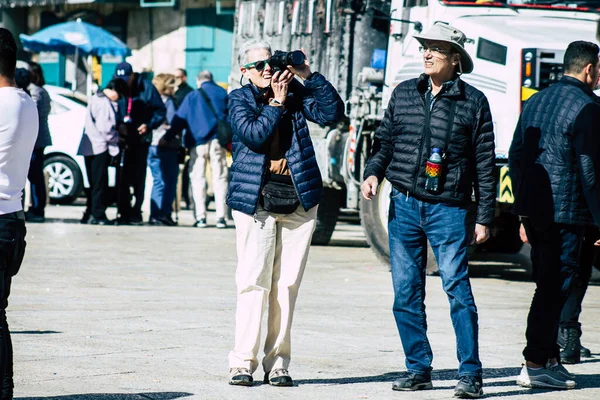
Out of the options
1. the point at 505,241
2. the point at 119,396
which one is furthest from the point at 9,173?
the point at 505,241

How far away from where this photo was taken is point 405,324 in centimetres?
714

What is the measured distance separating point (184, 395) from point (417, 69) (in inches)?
276

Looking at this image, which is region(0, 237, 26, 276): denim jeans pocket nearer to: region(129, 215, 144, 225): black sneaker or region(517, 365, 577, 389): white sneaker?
region(517, 365, 577, 389): white sneaker

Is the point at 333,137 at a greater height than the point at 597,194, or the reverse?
the point at 597,194

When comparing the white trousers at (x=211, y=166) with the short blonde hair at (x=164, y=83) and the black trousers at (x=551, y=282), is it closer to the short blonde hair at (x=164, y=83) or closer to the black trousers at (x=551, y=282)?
the short blonde hair at (x=164, y=83)

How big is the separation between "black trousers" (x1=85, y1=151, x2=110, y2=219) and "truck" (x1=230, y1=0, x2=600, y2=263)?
270 cm

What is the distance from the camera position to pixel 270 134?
6.97 meters

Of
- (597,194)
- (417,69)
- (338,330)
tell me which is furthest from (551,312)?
A: (417,69)

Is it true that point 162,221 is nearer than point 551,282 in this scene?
A: No

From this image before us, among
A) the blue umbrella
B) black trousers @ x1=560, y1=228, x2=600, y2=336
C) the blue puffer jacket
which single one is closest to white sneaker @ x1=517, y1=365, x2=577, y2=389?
black trousers @ x1=560, y1=228, x2=600, y2=336

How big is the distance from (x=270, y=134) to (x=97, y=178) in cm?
1017

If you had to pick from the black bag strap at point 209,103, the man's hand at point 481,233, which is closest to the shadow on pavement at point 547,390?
the man's hand at point 481,233

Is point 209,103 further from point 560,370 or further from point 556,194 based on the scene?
point 560,370

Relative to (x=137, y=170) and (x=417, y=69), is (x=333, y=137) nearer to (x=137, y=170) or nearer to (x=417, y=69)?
(x=417, y=69)
